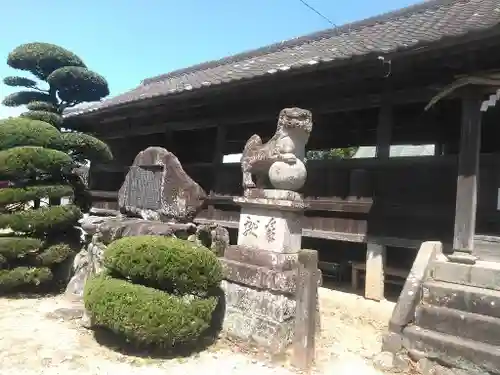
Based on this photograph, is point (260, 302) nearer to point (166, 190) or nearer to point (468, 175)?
point (166, 190)

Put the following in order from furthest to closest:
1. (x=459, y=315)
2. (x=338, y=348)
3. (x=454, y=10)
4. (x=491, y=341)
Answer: (x=454, y=10) → (x=338, y=348) → (x=459, y=315) → (x=491, y=341)

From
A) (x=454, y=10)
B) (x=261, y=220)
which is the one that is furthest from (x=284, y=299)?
(x=454, y=10)

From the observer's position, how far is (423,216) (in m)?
6.32

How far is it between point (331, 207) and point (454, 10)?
167 inches

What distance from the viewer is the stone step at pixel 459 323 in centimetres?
389

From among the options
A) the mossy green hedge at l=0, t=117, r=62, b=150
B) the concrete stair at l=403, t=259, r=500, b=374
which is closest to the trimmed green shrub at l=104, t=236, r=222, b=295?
the concrete stair at l=403, t=259, r=500, b=374

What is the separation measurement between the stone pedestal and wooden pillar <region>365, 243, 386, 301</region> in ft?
7.95

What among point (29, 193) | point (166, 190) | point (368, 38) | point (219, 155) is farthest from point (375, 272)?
point (29, 193)

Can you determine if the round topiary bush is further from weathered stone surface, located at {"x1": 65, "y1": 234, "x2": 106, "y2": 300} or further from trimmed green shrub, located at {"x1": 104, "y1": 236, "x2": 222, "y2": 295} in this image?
weathered stone surface, located at {"x1": 65, "y1": 234, "x2": 106, "y2": 300}

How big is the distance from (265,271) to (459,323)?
1976 millimetres

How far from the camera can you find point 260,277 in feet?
14.9

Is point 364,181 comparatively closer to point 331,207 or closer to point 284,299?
point 331,207

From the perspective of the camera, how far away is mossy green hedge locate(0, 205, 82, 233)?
6.70m

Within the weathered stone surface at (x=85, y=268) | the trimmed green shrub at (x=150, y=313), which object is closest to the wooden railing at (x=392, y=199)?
the trimmed green shrub at (x=150, y=313)
